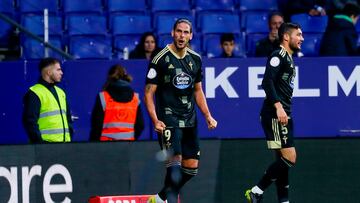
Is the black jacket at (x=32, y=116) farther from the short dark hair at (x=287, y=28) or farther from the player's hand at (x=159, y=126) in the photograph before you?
the short dark hair at (x=287, y=28)

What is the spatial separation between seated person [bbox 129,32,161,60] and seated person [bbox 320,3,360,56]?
2.32 meters

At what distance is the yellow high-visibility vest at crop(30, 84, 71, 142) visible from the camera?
13.3m

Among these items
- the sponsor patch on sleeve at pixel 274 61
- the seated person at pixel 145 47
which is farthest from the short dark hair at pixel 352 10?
the sponsor patch on sleeve at pixel 274 61

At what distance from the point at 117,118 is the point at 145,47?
2.00 metres

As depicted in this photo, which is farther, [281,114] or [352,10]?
[352,10]

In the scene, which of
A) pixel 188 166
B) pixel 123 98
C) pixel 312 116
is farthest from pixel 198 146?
pixel 312 116

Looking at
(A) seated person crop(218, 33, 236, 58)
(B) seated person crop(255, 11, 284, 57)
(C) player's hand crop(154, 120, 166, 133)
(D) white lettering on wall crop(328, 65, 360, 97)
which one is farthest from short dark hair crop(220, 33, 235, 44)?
(C) player's hand crop(154, 120, 166, 133)

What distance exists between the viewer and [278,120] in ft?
39.6

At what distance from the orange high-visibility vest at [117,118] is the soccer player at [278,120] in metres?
2.28

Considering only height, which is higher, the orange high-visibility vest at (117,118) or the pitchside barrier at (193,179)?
the orange high-visibility vest at (117,118)

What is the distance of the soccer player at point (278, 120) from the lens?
12102mm

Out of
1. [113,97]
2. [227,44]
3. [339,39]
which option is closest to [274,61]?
[113,97]

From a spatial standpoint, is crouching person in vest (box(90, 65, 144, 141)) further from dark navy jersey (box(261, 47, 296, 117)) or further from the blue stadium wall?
dark navy jersey (box(261, 47, 296, 117))

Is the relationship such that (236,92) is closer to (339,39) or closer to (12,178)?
(339,39)
